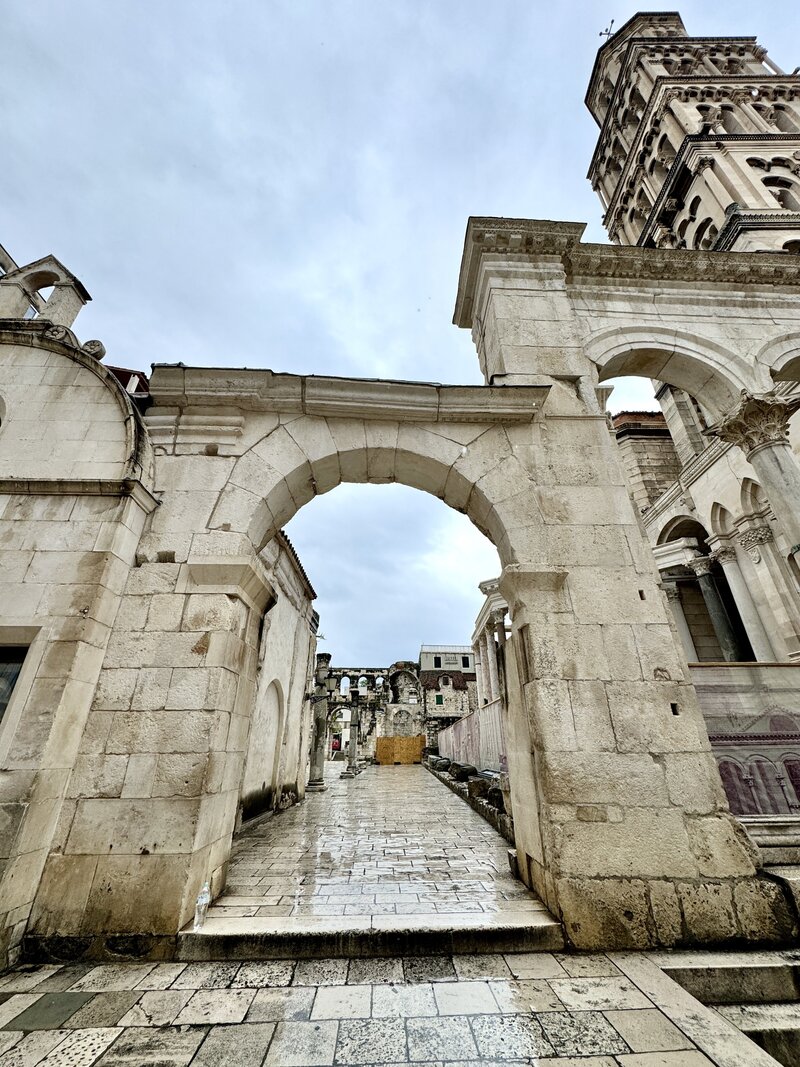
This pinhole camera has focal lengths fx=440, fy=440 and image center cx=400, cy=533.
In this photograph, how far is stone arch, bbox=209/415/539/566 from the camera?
4086 millimetres

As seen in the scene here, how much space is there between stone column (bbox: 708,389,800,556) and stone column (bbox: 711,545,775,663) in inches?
198

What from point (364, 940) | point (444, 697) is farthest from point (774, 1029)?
point (444, 697)

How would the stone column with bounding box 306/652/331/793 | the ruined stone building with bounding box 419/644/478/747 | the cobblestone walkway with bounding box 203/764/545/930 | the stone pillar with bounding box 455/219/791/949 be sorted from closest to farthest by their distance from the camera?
the stone pillar with bounding box 455/219/791/949 < the cobblestone walkway with bounding box 203/764/545/930 < the stone column with bounding box 306/652/331/793 < the ruined stone building with bounding box 419/644/478/747

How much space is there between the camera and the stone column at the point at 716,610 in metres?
10.4

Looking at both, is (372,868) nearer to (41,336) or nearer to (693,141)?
(41,336)

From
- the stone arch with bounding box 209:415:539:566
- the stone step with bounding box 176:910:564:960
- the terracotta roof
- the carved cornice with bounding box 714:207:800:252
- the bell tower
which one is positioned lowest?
the stone step with bounding box 176:910:564:960

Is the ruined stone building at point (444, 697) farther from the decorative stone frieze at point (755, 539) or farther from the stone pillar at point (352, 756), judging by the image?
the decorative stone frieze at point (755, 539)

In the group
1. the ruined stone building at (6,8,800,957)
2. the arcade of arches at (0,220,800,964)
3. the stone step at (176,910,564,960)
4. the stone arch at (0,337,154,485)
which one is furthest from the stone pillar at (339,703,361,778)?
the stone arch at (0,337,154,485)

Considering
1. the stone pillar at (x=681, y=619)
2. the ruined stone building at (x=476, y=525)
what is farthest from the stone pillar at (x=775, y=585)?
the ruined stone building at (x=476, y=525)

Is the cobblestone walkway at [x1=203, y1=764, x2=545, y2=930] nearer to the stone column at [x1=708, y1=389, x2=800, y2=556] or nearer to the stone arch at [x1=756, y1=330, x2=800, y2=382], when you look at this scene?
the stone column at [x1=708, y1=389, x2=800, y2=556]

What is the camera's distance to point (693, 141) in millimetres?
A: 16453

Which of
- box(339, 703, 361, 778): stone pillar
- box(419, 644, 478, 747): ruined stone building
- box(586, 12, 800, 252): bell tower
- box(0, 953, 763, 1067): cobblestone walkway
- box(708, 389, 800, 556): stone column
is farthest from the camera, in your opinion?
box(419, 644, 478, 747): ruined stone building

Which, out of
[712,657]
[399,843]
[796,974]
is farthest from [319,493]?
[712,657]

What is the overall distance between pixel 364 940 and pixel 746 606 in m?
10.4
